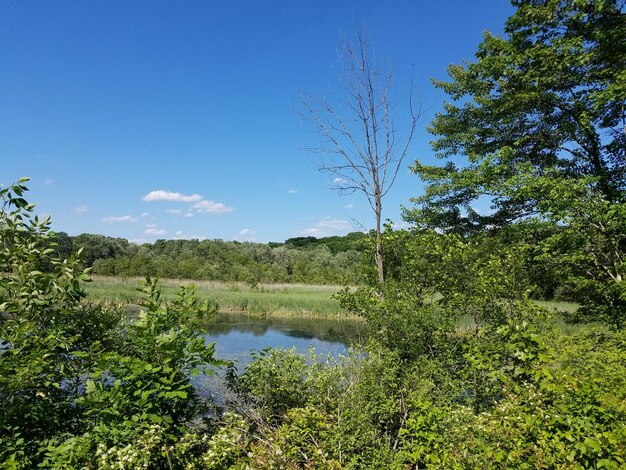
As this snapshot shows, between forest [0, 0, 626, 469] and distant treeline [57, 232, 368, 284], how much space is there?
15.7 meters

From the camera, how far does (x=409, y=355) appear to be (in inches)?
193

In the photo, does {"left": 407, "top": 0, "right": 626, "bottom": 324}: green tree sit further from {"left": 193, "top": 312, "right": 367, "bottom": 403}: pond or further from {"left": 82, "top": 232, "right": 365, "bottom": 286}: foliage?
{"left": 82, "top": 232, "right": 365, "bottom": 286}: foliage

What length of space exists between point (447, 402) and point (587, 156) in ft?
29.5

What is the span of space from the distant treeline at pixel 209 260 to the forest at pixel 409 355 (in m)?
15.7

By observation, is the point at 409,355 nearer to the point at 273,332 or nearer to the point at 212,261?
the point at 273,332

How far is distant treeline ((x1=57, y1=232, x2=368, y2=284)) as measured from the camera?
36.2 m

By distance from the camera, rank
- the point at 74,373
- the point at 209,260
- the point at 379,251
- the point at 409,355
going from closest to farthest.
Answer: the point at 74,373 → the point at 409,355 → the point at 379,251 → the point at 209,260

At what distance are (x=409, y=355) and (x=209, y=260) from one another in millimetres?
41799

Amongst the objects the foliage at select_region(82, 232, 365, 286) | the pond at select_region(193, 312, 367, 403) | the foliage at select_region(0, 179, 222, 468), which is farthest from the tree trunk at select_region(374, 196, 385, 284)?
the foliage at select_region(82, 232, 365, 286)

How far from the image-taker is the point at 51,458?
235cm

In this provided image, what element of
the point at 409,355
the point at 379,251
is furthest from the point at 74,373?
the point at 379,251

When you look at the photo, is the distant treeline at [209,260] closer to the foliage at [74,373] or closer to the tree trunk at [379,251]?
the tree trunk at [379,251]

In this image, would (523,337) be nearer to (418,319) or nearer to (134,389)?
(418,319)

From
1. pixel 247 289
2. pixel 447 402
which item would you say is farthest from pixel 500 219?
pixel 247 289
